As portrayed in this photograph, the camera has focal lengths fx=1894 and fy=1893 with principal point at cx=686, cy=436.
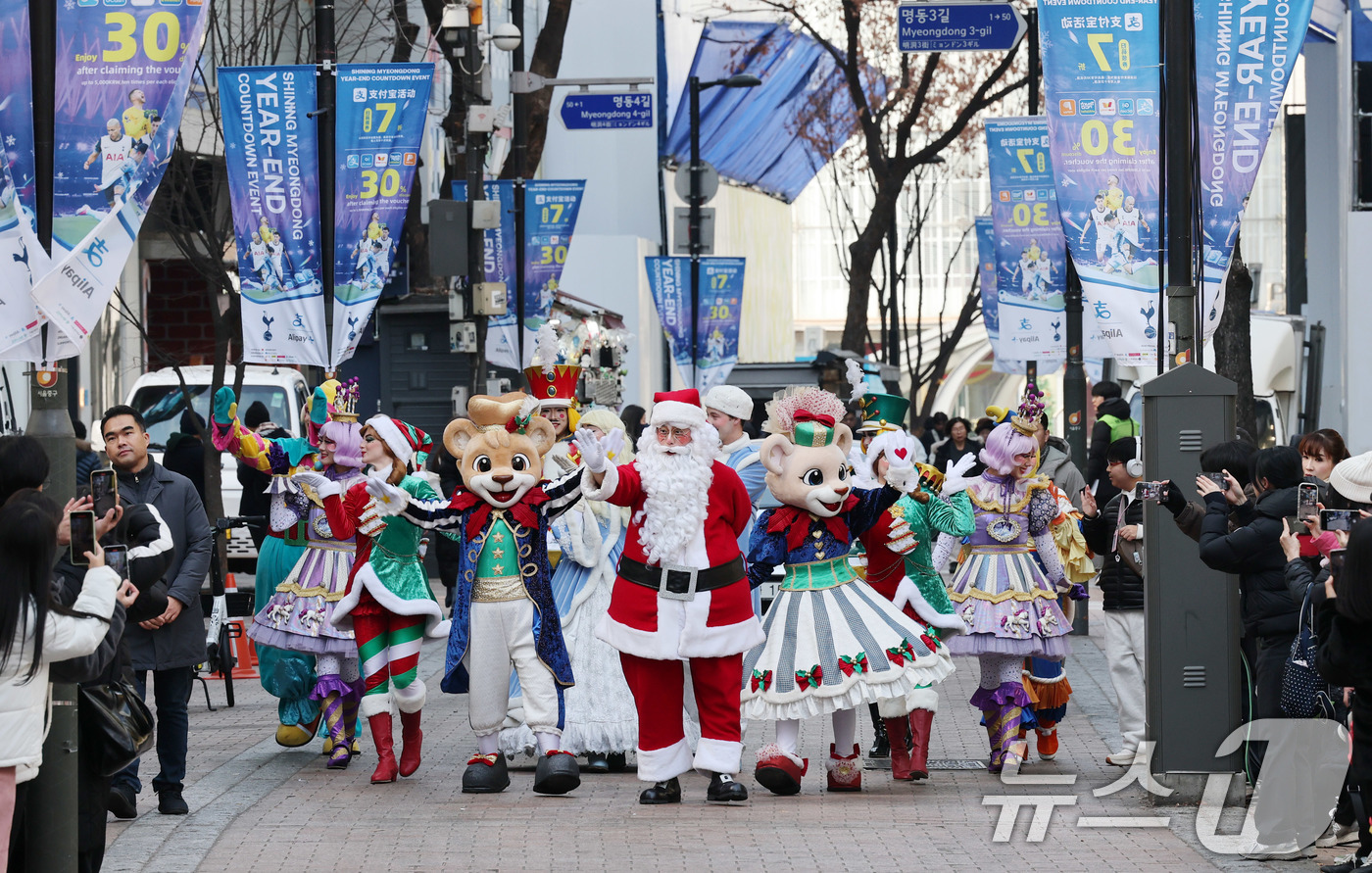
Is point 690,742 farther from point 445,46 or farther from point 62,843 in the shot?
point 445,46

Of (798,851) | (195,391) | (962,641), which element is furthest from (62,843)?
(195,391)

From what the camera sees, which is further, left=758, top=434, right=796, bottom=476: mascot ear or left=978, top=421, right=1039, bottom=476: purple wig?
left=978, top=421, right=1039, bottom=476: purple wig

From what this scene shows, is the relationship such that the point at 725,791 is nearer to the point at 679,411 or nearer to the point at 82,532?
the point at 679,411

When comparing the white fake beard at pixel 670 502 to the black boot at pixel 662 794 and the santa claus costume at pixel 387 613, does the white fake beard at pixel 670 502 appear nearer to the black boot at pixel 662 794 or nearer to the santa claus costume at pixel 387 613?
the black boot at pixel 662 794

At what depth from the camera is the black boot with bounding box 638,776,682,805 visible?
29.2ft

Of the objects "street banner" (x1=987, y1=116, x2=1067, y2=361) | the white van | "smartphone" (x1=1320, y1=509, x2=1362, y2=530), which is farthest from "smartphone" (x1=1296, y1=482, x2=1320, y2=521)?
the white van

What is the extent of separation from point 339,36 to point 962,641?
1461cm

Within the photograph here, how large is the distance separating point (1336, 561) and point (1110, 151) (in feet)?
20.3

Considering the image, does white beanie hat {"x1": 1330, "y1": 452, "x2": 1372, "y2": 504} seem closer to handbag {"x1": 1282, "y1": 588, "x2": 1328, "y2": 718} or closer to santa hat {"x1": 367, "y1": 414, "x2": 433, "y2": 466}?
handbag {"x1": 1282, "y1": 588, "x2": 1328, "y2": 718}

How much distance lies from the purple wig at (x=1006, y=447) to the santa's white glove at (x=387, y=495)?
3.03m

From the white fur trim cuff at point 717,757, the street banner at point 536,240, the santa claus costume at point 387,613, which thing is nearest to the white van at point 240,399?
the street banner at point 536,240

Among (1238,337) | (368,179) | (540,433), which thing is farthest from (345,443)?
(1238,337)

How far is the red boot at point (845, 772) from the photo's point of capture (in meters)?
9.24

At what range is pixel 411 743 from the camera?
9859 millimetres
